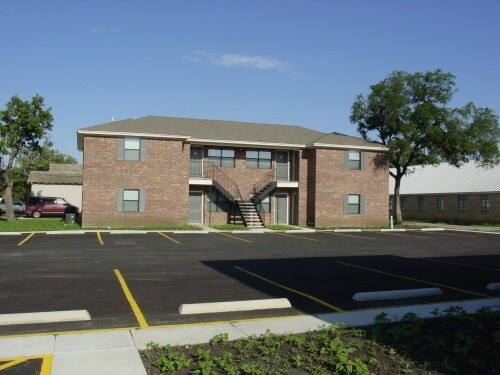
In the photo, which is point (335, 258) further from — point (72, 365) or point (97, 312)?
point (72, 365)

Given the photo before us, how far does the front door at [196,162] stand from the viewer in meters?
30.3

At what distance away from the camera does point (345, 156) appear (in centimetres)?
3170

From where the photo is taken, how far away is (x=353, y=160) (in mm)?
32062

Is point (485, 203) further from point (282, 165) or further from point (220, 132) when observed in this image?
point (220, 132)

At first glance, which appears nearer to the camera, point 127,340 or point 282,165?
point 127,340

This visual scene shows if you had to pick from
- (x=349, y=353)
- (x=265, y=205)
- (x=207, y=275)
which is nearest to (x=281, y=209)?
(x=265, y=205)

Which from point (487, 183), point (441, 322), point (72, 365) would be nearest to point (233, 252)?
point (441, 322)

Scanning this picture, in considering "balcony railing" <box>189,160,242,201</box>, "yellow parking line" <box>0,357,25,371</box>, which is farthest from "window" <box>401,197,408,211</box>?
"yellow parking line" <box>0,357,25,371</box>

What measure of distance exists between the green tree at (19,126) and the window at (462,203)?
3370 cm

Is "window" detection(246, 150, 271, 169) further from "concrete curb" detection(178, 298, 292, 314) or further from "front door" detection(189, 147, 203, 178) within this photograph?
"concrete curb" detection(178, 298, 292, 314)

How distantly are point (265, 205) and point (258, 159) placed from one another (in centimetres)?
307

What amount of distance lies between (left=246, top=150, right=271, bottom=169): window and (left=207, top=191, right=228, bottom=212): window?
2.80 meters

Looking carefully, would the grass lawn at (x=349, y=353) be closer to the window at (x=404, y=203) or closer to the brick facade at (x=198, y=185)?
the brick facade at (x=198, y=185)

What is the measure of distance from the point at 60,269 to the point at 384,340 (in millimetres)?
8829
